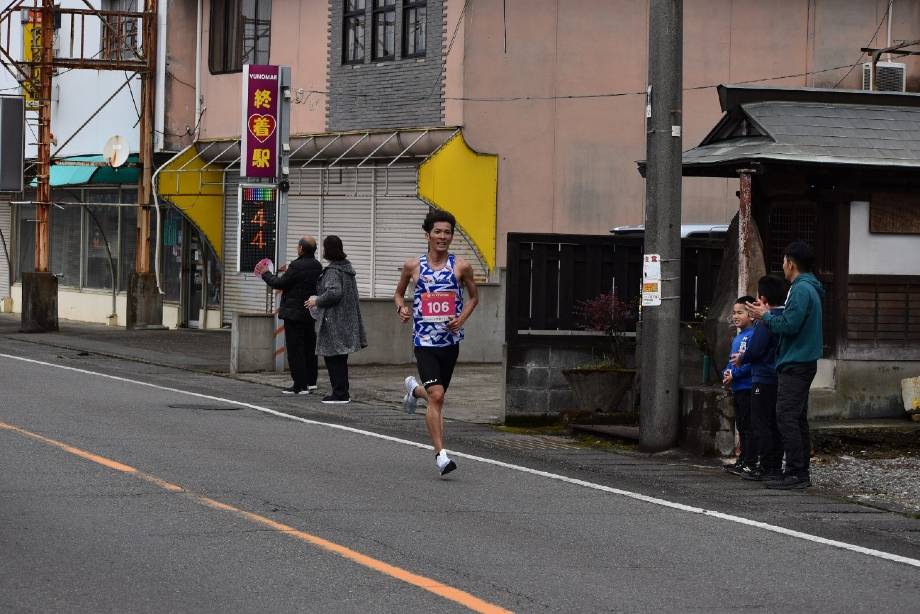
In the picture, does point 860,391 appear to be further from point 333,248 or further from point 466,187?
point 466,187

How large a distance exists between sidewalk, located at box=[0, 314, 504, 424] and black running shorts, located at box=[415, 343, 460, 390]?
4.01 metres

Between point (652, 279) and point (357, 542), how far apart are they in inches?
217

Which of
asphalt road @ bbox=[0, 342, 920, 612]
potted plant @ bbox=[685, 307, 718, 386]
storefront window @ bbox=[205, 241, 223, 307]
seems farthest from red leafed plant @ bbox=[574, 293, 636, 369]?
storefront window @ bbox=[205, 241, 223, 307]

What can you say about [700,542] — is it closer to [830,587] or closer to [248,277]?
[830,587]

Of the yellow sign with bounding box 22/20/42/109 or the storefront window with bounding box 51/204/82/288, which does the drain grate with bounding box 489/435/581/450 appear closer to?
the yellow sign with bounding box 22/20/42/109

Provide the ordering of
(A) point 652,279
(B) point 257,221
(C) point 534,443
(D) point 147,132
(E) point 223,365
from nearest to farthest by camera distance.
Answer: (A) point 652,279, (C) point 534,443, (B) point 257,221, (E) point 223,365, (D) point 147,132

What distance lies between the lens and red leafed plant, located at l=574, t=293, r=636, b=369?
15656 millimetres

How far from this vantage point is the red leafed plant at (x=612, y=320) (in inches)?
616

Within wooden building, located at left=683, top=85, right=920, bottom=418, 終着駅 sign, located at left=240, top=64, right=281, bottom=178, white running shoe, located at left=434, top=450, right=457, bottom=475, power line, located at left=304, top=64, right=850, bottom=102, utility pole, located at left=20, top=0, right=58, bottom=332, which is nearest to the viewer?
white running shoe, located at left=434, top=450, right=457, bottom=475

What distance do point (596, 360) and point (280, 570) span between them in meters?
8.37

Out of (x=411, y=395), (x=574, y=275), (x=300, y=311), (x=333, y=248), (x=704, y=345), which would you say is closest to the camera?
(x=411, y=395)

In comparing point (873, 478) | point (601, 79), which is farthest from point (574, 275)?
point (601, 79)

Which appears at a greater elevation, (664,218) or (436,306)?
(664,218)

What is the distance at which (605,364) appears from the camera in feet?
51.1
